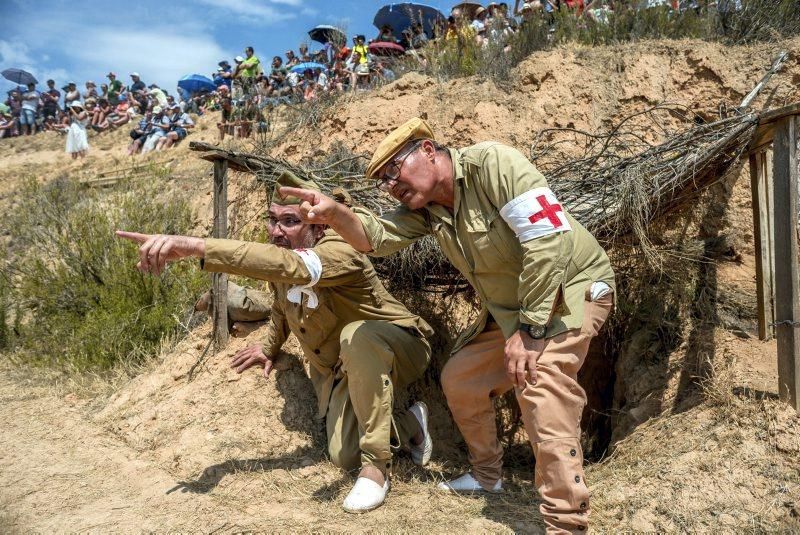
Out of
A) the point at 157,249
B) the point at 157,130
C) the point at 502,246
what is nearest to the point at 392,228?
the point at 502,246

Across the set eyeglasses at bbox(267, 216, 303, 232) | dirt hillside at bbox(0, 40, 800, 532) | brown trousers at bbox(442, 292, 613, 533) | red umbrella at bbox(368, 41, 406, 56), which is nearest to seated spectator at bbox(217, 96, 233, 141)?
red umbrella at bbox(368, 41, 406, 56)

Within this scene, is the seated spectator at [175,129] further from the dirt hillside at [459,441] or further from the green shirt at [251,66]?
the dirt hillside at [459,441]

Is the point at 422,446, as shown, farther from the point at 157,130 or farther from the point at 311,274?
the point at 157,130

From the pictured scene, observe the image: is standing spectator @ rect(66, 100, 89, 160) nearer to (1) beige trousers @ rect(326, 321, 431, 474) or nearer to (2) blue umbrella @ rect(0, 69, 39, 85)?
(2) blue umbrella @ rect(0, 69, 39, 85)

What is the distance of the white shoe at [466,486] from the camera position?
3701 millimetres

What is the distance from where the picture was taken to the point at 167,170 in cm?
984

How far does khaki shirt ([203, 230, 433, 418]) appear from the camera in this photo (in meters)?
3.23

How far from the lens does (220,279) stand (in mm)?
5039

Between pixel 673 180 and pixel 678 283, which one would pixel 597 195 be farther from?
pixel 678 283

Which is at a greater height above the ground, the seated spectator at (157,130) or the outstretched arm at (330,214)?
the seated spectator at (157,130)

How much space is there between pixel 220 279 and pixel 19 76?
1993 centimetres

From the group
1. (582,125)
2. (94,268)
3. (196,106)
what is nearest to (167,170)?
(94,268)

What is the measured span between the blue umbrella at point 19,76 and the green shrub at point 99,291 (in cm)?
1525

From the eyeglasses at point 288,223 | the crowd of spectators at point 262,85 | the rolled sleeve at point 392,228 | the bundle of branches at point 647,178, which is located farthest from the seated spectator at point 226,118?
the rolled sleeve at point 392,228
